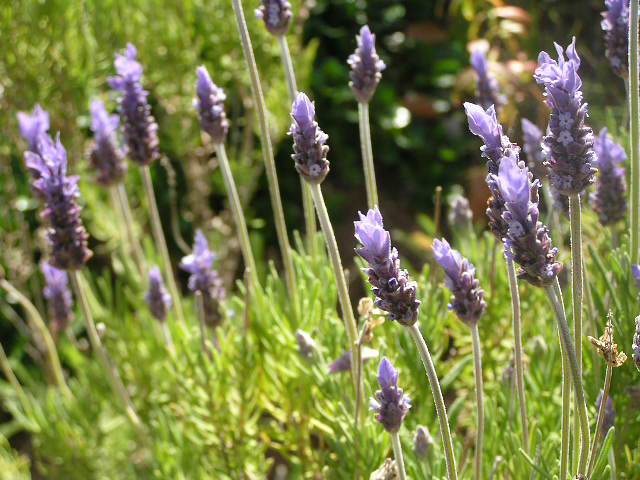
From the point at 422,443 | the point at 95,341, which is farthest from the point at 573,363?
the point at 95,341

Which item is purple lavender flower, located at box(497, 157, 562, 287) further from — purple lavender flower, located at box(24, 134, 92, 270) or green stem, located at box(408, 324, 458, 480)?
purple lavender flower, located at box(24, 134, 92, 270)

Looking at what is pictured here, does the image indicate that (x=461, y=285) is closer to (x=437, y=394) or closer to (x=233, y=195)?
(x=437, y=394)

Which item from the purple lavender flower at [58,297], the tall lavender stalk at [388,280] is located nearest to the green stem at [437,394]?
the tall lavender stalk at [388,280]

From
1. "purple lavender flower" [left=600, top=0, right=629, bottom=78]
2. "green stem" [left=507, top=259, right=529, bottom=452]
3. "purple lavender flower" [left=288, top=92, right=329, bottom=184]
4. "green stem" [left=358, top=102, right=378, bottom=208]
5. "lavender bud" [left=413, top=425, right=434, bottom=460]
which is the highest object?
"purple lavender flower" [left=600, top=0, right=629, bottom=78]

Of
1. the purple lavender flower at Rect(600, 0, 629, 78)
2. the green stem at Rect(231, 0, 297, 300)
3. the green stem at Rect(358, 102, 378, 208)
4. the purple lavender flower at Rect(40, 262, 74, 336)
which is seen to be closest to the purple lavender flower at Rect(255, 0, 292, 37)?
the green stem at Rect(231, 0, 297, 300)

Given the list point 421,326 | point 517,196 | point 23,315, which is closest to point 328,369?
point 421,326

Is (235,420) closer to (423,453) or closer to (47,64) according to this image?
(423,453)
